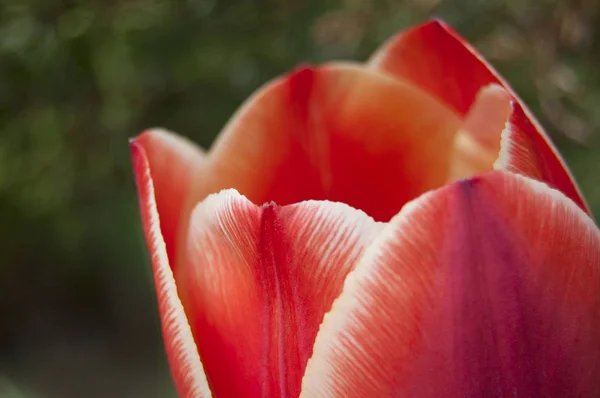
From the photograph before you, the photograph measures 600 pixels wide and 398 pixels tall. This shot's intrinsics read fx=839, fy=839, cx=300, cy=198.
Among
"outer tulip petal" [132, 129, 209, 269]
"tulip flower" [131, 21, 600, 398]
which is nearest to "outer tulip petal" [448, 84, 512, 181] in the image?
"tulip flower" [131, 21, 600, 398]

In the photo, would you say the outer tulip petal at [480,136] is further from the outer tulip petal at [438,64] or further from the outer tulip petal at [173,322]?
the outer tulip petal at [173,322]

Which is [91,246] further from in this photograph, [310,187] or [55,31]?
[310,187]

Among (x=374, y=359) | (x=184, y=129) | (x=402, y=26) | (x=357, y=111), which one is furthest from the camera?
(x=184, y=129)

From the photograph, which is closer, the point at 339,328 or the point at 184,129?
the point at 339,328

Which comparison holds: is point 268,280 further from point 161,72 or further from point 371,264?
point 161,72

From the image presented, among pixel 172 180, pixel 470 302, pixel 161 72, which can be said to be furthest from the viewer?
pixel 161 72

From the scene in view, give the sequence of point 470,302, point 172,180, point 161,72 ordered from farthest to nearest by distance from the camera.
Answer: point 161,72 < point 172,180 < point 470,302

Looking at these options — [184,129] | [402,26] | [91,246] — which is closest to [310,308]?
[402,26]

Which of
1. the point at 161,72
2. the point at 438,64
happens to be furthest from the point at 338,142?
the point at 161,72
